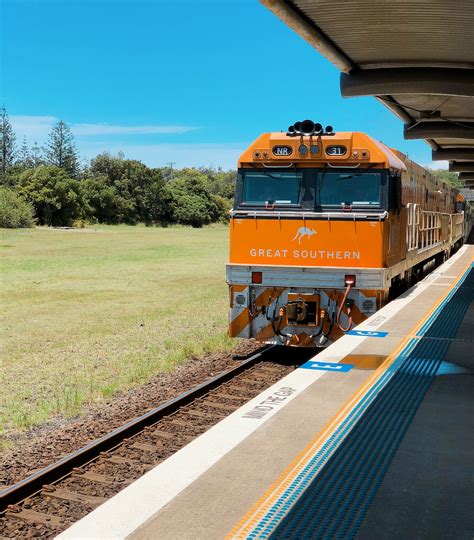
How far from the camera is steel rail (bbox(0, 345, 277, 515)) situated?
19.2 ft

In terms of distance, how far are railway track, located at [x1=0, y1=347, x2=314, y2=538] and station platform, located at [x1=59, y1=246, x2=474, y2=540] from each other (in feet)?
4.75

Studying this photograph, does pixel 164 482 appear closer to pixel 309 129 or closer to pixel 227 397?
pixel 227 397

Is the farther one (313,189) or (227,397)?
(313,189)

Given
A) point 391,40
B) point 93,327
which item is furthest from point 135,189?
point 391,40

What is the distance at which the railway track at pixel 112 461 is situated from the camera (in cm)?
554

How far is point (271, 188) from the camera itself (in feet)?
35.0

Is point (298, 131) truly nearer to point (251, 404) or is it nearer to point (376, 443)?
point (251, 404)

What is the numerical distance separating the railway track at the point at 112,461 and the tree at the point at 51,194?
212 ft

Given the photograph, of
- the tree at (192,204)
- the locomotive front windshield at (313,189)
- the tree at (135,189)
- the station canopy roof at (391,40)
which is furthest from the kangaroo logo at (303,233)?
the tree at (192,204)

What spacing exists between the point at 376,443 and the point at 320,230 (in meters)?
5.71

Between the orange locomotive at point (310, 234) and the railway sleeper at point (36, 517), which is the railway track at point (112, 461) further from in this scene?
the orange locomotive at point (310, 234)

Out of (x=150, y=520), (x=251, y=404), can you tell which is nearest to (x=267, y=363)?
(x=251, y=404)

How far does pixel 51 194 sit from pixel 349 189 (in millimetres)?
64663

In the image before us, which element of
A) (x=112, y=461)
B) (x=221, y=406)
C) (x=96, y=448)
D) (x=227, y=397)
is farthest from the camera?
(x=227, y=397)
